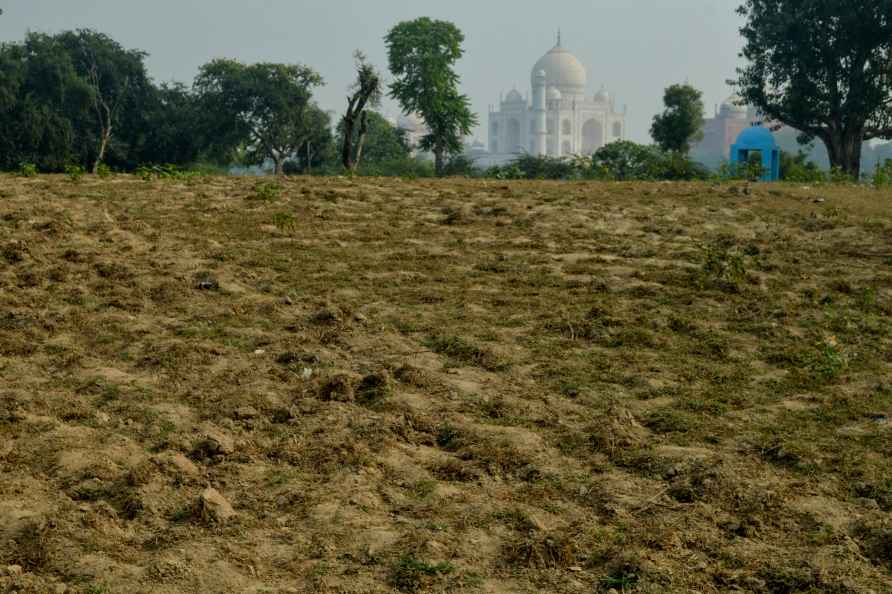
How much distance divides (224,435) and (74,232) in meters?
4.36

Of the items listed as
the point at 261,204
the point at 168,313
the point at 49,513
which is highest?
the point at 261,204

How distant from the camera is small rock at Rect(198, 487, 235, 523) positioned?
4512mm

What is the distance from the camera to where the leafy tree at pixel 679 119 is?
41188 mm

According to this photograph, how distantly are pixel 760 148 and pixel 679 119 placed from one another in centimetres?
1117

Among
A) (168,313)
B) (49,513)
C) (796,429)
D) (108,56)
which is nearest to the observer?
(49,513)

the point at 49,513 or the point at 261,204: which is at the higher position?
the point at 261,204

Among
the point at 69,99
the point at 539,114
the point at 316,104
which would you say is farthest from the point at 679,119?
the point at 539,114

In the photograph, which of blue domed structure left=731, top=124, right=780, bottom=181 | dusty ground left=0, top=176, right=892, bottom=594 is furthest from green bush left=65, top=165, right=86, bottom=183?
blue domed structure left=731, top=124, right=780, bottom=181

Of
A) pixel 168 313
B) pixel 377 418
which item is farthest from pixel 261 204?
pixel 377 418

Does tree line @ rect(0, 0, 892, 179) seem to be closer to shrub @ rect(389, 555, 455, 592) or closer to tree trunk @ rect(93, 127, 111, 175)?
tree trunk @ rect(93, 127, 111, 175)

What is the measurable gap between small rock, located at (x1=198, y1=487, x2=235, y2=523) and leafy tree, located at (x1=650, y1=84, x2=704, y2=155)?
38060 mm

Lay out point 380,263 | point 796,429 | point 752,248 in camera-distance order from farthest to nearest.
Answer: point 752,248 < point 380,263 < point 796,429

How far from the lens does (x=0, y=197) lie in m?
10.3

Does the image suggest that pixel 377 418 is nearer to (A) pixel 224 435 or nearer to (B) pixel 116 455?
(A) pixel 224 435
